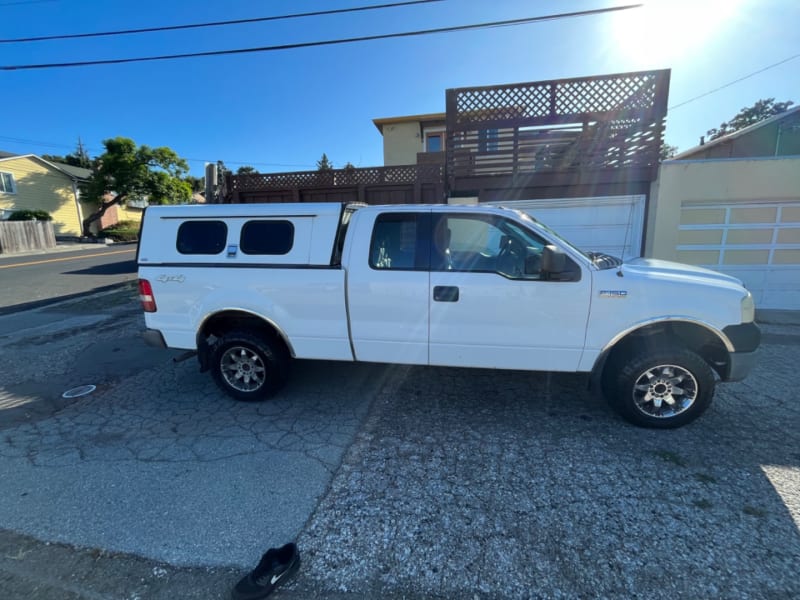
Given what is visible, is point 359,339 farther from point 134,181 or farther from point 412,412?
point 134,181

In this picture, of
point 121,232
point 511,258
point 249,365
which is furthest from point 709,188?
point 121,232

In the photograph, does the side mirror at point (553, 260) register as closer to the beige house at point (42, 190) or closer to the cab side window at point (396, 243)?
the cab side window at point (396, 243)

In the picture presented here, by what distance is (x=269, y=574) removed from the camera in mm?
1900

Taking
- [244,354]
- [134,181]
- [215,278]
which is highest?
[134,181]

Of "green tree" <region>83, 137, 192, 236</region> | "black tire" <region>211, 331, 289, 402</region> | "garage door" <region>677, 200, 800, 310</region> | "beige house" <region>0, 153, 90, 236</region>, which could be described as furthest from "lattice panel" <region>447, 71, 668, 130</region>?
"beige house" <region>0, 153, 90, 236</region>

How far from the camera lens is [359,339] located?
353 centimetres

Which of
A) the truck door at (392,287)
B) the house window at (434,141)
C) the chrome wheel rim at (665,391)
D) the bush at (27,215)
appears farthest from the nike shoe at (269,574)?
the bush at (27,215)

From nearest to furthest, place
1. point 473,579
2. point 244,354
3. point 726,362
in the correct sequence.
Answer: point 473,579 < point 726,362 < point 244,354

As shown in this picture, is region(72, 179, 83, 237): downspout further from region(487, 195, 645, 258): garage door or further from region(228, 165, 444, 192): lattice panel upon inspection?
region(487, 195, 645, 258): garage door

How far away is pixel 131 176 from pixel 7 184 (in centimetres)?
804

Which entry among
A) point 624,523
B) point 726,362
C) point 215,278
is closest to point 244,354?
point 215,278

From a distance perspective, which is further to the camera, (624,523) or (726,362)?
(726,362)

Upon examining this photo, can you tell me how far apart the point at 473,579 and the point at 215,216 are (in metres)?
3.62

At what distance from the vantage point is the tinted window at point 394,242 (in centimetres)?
340
